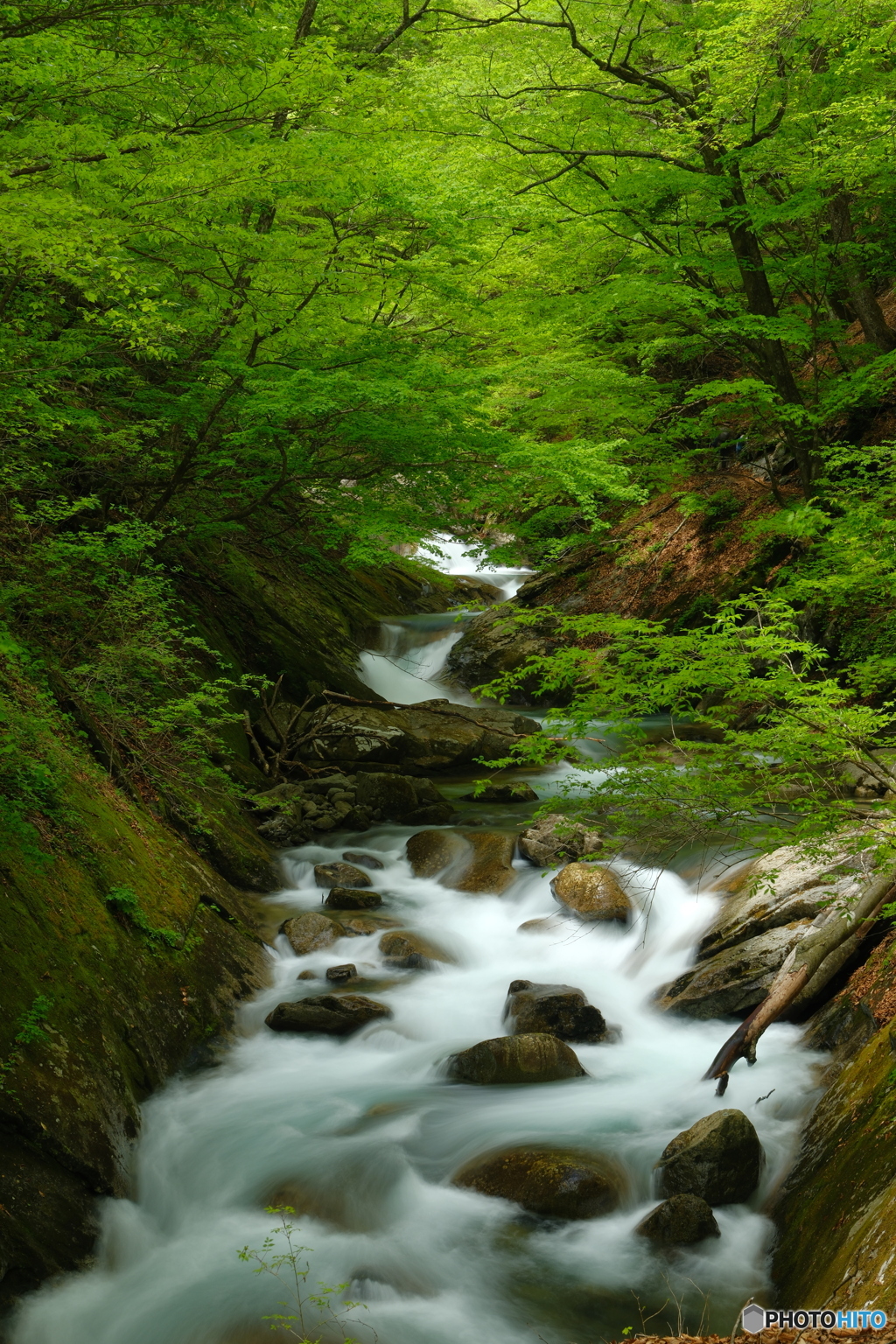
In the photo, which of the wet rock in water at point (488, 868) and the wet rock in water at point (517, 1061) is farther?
the wet rock in water at point (488, 868)

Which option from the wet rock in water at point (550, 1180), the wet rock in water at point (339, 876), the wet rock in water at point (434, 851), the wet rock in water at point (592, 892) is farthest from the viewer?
the wet rock in water at point (434, 851)

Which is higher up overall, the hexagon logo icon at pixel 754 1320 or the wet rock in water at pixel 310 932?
the hexagon logo icon at pixel 754 1320

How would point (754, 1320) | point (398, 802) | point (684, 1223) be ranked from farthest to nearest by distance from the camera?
point (398, 802), point (684, 1223), point (754, 1320)

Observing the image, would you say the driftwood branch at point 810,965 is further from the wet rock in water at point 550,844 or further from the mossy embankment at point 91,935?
the mossy embankment at point 91,935

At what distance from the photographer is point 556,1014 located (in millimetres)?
6859

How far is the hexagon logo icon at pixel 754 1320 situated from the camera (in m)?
3.05

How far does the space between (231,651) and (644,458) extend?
7441 millimetres

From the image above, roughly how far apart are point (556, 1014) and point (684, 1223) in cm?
235

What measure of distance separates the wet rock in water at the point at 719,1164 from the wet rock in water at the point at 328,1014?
8.94 feet

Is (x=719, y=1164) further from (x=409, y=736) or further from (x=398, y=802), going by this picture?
(x=409, y=736)

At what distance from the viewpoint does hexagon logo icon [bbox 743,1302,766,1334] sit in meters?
3.05

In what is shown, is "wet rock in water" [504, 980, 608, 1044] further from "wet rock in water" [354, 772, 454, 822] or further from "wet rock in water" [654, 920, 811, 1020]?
"wet rock in water" [354, 772, 454, 822]

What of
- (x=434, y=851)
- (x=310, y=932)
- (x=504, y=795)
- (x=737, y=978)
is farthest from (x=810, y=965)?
(x=504, y=795)

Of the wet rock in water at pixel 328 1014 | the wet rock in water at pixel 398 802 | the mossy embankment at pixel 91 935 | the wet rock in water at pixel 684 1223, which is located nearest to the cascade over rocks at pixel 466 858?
the wet rock in water at pixel 398 802
